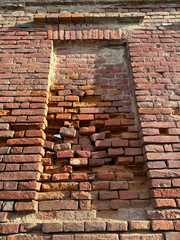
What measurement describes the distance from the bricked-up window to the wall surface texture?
1cm

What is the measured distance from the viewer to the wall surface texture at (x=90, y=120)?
5.86 feet

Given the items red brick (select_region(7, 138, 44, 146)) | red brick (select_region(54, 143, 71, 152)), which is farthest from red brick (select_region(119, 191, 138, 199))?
red brick (select_region(7, 138, 44, 146))

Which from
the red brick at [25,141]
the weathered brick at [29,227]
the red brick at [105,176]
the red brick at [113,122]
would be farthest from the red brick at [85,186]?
the red brick at [113,122]

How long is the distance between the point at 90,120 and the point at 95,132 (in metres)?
0.15

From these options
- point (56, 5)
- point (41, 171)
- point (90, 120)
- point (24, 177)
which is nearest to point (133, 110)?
point (90, 120)

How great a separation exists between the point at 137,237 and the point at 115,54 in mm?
2275

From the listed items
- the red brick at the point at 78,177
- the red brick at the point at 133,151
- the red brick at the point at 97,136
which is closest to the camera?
the red brick at the point at 78,177

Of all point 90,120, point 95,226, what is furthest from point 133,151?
point 95,226

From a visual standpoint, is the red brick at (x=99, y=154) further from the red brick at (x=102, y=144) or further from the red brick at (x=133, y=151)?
the red brick at (x=133, y=151)

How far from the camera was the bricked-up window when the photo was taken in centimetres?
192

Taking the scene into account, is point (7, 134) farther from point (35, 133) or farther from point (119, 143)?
point (119, 143)

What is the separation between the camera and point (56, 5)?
10.4ft

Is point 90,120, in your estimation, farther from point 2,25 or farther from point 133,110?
point 2,25

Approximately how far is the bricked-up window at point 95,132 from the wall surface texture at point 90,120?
0.01m
